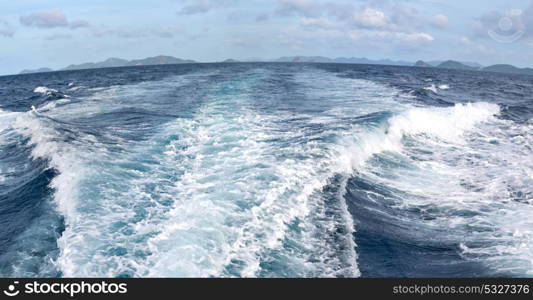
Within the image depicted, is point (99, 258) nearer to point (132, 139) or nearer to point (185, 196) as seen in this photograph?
point (185, 196)

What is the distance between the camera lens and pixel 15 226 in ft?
29.8

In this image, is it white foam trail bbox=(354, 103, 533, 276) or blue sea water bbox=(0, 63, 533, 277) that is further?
white foam trail bbox=(354, 103, 533, 276)

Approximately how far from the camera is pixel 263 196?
33.0ft

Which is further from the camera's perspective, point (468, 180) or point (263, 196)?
point (468, 180)

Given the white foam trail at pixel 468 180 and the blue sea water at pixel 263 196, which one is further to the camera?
the white foam trail at pixel 468 180

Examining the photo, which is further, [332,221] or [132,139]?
[132,139]

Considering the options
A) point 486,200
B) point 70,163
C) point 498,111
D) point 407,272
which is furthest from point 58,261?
point 498,111

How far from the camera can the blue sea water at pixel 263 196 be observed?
24.5ft

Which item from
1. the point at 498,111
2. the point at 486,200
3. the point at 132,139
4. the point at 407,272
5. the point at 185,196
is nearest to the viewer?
the point at 407,272

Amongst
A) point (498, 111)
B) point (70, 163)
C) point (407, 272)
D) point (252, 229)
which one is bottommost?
point (407, 272)

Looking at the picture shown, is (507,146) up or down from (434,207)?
up

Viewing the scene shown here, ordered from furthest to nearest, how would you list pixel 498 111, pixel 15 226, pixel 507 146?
pixel 498 111, pixel 507 146, pixel 15 226

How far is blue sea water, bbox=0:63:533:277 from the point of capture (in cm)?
747

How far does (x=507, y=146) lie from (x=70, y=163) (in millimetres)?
19300
